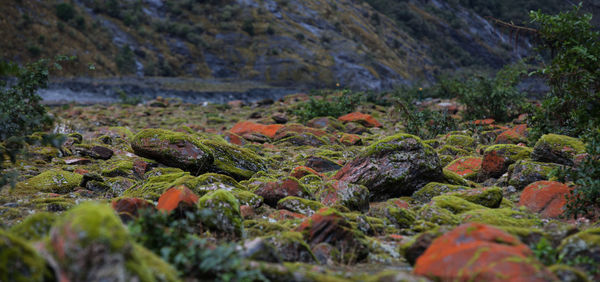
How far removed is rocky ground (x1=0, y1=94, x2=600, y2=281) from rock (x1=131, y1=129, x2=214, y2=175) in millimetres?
28

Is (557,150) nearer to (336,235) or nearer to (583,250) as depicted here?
(583,250)

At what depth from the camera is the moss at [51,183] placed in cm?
656

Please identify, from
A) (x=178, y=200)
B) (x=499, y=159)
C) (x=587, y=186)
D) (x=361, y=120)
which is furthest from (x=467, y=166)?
(x=361, y=120)

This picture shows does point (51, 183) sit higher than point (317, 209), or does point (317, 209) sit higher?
point (317, 209)

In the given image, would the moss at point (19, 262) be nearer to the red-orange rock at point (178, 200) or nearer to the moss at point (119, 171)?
the red-orange rock at point (178, 200)

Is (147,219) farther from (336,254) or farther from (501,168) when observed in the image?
(501,168)

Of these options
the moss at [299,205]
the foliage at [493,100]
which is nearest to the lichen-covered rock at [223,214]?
the moss at [299,205]

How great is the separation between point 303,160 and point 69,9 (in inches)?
1429

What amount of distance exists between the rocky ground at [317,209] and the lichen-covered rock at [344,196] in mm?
20

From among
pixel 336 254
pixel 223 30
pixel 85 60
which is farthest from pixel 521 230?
pixel 223 30

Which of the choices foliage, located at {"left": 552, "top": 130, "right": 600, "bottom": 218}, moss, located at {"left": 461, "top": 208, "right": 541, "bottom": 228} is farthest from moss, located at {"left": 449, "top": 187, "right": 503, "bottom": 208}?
foliage, located at {"left": 552, "top": 130, "right": 600, "bottom": 218}

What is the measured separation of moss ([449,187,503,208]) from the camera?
5844mm

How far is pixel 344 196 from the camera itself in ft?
19.2

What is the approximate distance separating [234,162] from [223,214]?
13.2 feet
